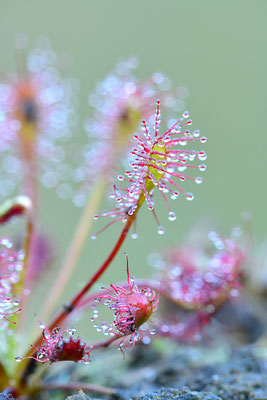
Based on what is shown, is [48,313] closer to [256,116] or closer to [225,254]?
[225,254]

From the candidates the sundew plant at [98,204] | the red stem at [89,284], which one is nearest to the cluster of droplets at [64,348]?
the sundew plant at [98,204]

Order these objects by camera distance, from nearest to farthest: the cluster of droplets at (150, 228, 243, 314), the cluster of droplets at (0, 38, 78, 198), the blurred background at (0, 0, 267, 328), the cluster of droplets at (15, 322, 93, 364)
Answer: the cluster of droplets at (15, 322, 93, 364) → the cluster of droplets at (150, 228, 243, 314) → the cluster of droplets at (0, 38, 78, 198) → the blurred background at (0, 0, 267, 328)

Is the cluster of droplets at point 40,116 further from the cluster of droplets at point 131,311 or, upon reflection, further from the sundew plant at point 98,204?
the cluster of droplets at point 131,311

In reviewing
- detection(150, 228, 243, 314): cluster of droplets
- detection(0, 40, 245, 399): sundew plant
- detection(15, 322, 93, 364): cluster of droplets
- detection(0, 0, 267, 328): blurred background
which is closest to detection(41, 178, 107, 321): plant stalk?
detection(0, 40, 245, 399): sundew plant

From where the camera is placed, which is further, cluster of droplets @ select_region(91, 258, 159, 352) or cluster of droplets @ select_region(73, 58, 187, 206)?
cluster of droplets @ select_region(73, 58, 187, 206)

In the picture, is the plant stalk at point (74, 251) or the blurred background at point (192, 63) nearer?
the plant stalk at point (74, 251)

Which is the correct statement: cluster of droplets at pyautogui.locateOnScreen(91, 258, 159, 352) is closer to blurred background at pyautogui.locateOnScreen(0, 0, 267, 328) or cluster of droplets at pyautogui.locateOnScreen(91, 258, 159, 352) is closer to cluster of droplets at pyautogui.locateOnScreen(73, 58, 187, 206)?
cluster of droplets at pyautogui.locateOnScreen(73, 58, 187, 206)

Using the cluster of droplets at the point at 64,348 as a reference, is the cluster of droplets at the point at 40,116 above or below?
above

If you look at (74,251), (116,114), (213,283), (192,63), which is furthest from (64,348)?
(192,63)
